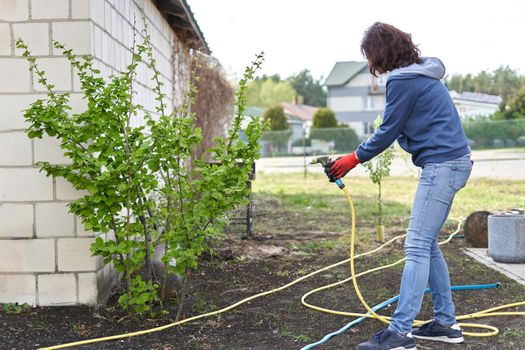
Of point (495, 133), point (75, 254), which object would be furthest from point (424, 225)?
point (495, 133)

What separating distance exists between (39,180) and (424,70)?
2.88 m

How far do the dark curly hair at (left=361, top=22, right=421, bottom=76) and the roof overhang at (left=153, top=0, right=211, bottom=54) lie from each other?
15.8 ft

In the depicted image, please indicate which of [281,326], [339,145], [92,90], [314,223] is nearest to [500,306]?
[281,326]

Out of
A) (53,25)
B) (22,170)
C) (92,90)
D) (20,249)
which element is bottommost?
(20,249)

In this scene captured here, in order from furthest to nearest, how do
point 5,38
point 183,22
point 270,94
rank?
point 270,94, point 183,22, point 5,38

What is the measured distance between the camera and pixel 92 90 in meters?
4.18

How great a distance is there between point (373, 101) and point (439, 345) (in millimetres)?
54362

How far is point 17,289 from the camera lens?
4.72m

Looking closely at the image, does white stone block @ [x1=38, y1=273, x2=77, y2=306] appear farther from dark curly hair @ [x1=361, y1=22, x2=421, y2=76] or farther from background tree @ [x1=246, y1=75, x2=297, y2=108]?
background tree @ [x1=246, y1=75, x2=297, y2=108]

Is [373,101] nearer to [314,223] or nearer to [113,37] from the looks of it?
[314,223]

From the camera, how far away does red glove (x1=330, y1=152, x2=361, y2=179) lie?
12.3 ft

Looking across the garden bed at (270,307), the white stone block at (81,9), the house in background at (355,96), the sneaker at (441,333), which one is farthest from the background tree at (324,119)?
the sneaker at (441,333)

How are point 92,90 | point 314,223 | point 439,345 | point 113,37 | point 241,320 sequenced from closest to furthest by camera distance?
point 439,345
point 92,90
point 241,320
point 113,37
point 314,223

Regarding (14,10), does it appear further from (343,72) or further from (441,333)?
(343,72)
